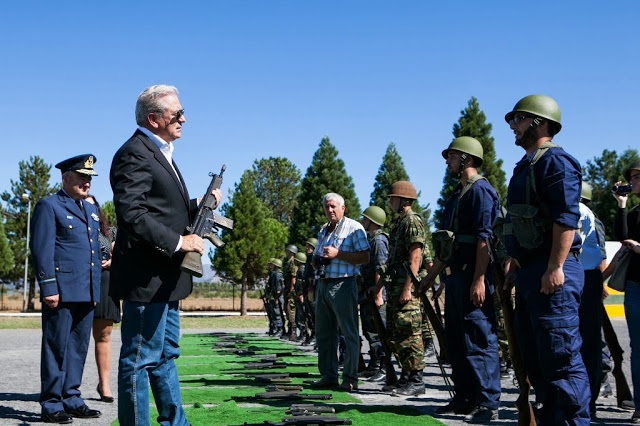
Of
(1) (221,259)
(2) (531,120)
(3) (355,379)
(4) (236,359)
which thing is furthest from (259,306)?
(2) (531,120)

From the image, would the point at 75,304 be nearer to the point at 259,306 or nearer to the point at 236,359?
the point at 236,359

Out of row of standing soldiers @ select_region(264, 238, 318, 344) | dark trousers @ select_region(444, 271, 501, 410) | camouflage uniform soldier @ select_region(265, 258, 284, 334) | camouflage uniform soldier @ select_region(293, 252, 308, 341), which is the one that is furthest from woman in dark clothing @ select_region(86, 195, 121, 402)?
camouflage uniform soldier @ select_region(265, 258, 284, 334)

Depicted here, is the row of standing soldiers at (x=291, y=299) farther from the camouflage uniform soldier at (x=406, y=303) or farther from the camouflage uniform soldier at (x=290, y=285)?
the camouflage uniform soldier at (x=406, y=303)

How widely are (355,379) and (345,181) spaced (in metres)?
43.1

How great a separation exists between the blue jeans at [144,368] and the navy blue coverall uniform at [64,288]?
7.16 ft

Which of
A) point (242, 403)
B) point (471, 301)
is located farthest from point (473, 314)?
point (242, 403)

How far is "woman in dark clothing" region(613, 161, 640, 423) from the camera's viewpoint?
6.49 metres

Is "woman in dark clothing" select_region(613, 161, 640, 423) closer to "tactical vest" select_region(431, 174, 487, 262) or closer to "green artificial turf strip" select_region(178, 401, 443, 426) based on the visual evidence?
"tactical vest" select_region(431, 174, 487, 262)

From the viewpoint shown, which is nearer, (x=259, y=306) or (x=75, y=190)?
(x=75, y=190)

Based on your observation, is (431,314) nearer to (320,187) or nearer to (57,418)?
(57,418)

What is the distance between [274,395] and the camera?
7352 millimetres

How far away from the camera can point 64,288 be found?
671cm

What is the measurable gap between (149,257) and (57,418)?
8.34 ft

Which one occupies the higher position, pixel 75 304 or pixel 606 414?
pixel 75 304
